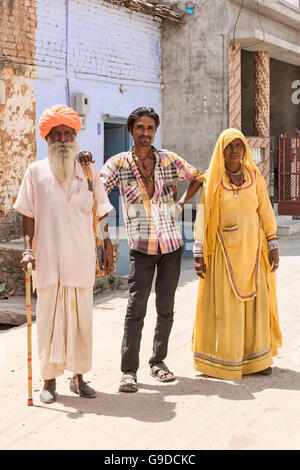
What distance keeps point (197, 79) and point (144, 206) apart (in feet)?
27.9

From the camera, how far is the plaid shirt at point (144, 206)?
13.9 feet

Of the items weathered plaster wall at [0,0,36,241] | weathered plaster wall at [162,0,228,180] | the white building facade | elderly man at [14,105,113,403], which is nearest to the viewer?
elderly man at [14,105,113,403]

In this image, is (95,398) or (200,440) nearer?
(200,440)

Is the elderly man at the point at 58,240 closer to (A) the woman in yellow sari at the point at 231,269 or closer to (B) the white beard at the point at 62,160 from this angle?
(B) the white beard at the point at 62,160

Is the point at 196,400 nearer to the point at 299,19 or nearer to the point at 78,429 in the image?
the point at 78,429

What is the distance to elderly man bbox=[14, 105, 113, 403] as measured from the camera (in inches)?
155

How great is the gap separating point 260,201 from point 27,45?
5664 millimetres

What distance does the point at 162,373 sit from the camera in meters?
4.43

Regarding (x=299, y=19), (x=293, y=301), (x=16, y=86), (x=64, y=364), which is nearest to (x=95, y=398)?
(x=64, y=364)

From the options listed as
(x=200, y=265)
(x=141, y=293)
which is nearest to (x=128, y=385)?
(x=141, y=293)

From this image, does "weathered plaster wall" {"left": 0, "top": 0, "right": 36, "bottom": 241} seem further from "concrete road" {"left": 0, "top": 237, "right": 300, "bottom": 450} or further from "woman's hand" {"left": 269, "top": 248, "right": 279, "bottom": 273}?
"woman's hand" {"left": 269, "top": 248, "right": 279, "bottom": 273}

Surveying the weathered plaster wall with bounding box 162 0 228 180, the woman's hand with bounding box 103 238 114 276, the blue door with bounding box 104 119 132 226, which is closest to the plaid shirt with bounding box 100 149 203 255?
the woman's hand with bounding box 103 238 114 276

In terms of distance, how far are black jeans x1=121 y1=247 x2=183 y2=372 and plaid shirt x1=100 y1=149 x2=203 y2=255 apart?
0.08m

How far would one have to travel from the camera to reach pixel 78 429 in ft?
11.6
